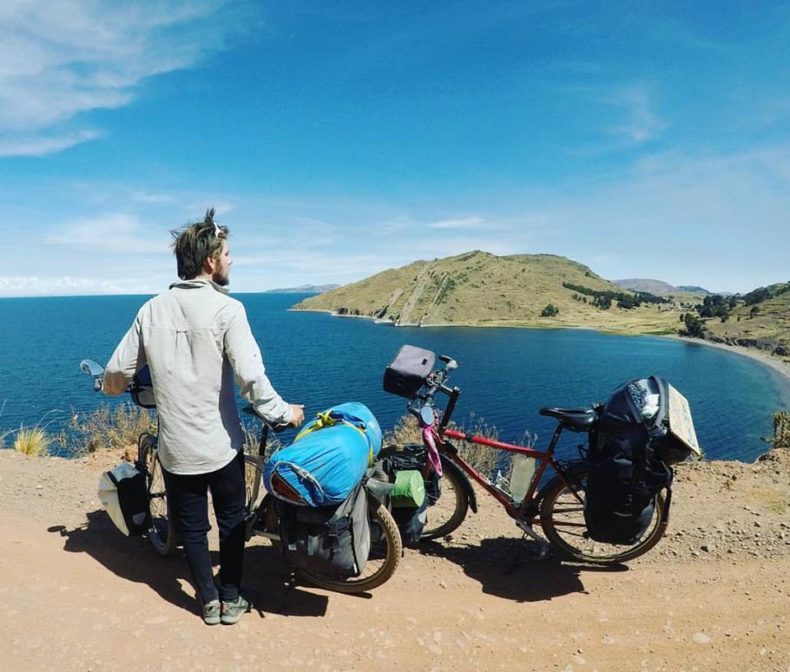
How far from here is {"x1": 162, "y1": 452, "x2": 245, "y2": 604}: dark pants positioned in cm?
328

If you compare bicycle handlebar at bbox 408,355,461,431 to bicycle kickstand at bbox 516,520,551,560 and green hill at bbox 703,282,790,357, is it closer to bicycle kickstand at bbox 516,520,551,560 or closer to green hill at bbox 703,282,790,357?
bicycle kickstand at bbox 516,520,551,560

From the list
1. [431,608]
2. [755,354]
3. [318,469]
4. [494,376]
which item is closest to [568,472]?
[431,608]

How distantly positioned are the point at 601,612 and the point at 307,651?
2173 millimetres

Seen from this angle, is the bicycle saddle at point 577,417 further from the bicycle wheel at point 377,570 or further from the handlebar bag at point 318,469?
the handlebar bag at point 318,469

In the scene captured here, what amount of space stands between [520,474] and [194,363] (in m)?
3.04

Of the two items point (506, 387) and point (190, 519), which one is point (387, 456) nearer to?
point (190, 519)

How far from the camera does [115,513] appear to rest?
420 centimetres

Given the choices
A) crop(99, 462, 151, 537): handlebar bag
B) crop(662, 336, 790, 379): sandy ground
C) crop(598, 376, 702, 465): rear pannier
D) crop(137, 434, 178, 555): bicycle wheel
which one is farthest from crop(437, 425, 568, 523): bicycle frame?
crop(662, 336, 790, 379): sandy ground

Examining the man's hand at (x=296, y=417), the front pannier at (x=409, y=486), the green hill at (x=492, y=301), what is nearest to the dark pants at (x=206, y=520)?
the man's hand at (x=296, y=417)

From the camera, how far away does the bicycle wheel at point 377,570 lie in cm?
378

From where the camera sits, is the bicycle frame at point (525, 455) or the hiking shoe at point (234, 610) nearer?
the hiking shoe at point (234, 610)

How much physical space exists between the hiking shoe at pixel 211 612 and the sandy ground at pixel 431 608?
1.8 inches

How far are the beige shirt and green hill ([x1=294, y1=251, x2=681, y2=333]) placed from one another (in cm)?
11935

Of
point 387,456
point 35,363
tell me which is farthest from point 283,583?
point 35,363
